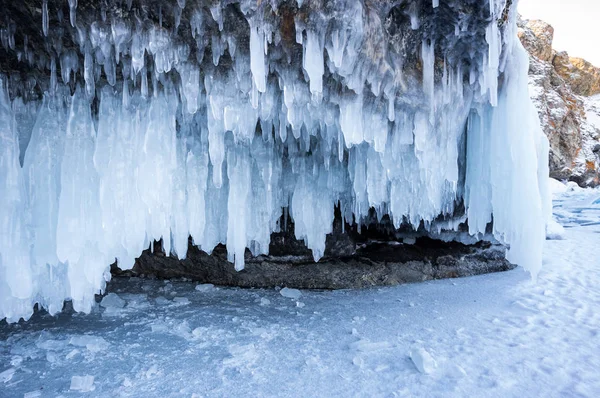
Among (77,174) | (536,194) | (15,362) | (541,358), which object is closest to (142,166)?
(77,174)

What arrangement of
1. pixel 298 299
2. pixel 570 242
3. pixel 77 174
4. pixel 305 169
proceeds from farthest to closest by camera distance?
pixel 570 242 → pixel 305 169 → pixel 298 299 → pixel 77 174

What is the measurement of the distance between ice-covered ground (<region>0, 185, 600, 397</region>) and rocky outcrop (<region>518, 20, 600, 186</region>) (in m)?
28.4

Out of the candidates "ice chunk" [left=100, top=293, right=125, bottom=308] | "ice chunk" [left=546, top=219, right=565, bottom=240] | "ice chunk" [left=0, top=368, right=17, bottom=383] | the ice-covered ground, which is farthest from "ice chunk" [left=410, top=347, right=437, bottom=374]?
"ice chunk" [left=546, top=219, right=565, bottom=240]

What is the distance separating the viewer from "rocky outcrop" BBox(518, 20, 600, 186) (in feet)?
87.7

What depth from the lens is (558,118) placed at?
2859cm

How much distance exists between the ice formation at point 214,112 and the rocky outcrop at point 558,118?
2762cm

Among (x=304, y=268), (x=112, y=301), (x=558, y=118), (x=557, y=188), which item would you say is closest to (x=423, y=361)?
(x=304, y=268)

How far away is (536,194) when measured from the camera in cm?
389

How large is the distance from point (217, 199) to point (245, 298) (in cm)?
147

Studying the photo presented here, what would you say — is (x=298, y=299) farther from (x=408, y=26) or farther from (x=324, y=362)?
(x=408, y=26)

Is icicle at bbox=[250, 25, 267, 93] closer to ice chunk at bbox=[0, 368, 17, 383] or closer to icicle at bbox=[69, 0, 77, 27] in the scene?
icicle at bbox=[69, 0, 77, 27]

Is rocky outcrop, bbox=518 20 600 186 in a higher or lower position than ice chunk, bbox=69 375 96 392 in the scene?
higher

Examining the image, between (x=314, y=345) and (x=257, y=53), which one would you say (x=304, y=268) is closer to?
(x=314, y=345)

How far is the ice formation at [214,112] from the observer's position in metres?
2.59
